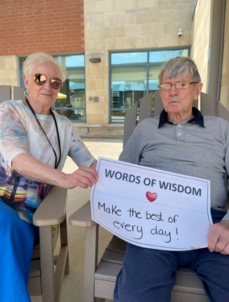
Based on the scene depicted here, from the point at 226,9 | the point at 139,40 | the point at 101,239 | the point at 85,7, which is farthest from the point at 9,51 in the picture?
the point at 101,239

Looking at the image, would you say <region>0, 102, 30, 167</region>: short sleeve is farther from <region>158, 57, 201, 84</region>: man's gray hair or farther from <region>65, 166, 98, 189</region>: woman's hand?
<region>158, 57, 201, 84</region>: man's gray hair

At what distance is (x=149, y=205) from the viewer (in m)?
1.07

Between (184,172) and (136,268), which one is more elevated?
(184,172)

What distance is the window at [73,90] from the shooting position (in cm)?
756

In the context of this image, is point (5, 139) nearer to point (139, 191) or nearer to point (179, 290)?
point (139, 191)

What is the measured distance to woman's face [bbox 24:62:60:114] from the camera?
1394mm

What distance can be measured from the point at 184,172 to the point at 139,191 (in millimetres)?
406

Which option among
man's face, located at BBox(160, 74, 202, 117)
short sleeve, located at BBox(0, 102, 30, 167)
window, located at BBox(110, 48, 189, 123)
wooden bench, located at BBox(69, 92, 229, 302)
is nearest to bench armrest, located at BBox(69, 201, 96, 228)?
wooden bench, located at BBox(69, 92, 229, 302)

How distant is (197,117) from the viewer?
1.46 metres

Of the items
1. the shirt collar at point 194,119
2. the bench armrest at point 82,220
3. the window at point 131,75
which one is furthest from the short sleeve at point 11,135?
the window at point 131,75

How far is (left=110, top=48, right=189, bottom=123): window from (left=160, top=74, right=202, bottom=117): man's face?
5.82 m

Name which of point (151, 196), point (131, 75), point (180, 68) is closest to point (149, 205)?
point (151, 196)

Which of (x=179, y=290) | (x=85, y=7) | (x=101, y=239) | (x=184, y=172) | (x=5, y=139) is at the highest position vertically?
(x=85, y=7)

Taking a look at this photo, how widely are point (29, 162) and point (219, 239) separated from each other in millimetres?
923
